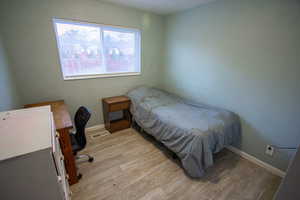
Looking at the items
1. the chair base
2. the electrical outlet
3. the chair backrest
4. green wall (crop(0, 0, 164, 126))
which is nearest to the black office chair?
the chair backrest

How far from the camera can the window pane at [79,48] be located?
88.4 inches

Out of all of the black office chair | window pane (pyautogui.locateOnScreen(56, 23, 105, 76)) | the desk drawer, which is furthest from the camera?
the desk drawer

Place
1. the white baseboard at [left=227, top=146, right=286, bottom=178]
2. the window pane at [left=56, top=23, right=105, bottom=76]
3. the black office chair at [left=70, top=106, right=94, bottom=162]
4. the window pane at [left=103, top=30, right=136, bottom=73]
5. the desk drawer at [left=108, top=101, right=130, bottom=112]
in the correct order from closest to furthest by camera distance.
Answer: the black office chair at [left=70, top=106, right=94, bottom=162] < the white baseboard at [left=227, top=146, right=286, bottom=178] < the window pane at [left=56, top=23, right=105, bottom=76] < the desk drawer at [left=108, top=101, right=130, bottom=112] < the window pane at [left=103, top=30, right=136, bottom=73]

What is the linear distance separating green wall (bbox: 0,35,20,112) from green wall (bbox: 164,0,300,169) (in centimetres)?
294

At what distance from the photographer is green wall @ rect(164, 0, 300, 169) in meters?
1.60

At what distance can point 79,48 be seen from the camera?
240 centimetres

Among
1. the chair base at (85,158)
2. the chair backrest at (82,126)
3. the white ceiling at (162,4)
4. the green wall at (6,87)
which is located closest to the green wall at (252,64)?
the white ceiling at (162,4)

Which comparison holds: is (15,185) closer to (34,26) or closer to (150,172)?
(150,172)

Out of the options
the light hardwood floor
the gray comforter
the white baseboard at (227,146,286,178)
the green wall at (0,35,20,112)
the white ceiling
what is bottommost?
the light hardwood floor

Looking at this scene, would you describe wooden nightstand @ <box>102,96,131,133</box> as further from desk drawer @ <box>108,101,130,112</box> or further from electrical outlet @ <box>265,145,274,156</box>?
electrical outlet @ <box>265,145,274,156</box>

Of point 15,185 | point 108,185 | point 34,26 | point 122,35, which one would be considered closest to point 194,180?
point 108,185

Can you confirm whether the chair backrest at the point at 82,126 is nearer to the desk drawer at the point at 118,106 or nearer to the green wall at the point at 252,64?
the desk drawer at the point at 118,106

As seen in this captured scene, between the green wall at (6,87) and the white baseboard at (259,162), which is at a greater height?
the green wall at (6,87)

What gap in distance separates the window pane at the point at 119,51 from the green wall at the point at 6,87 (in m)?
1.44
